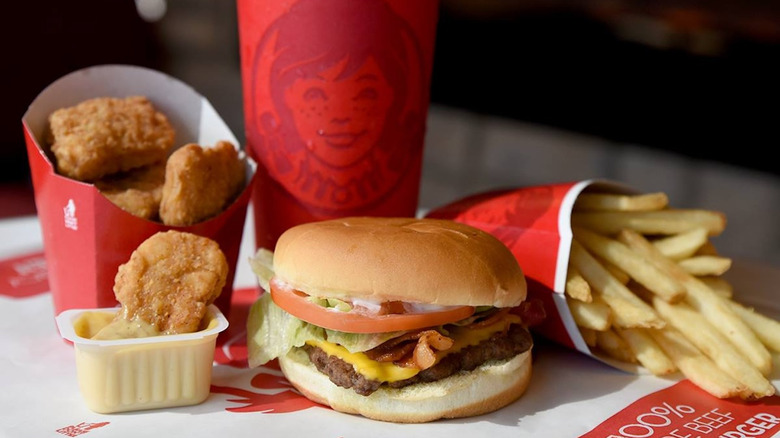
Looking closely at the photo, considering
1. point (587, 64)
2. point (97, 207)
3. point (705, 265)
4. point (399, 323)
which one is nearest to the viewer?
point (399, 323)

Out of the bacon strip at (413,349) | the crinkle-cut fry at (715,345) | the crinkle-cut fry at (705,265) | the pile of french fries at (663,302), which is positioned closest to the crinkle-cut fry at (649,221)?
the pile of french fries at (663,302)

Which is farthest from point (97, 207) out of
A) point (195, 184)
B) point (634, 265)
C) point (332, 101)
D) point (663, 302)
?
point (663, 302)

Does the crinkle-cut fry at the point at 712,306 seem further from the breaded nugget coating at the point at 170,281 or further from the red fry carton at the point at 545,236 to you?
the breaded nugget coating at the point at 170,281

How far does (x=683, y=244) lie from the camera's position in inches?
104

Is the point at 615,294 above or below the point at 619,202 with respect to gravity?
below

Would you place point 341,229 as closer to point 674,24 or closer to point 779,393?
point 779,393

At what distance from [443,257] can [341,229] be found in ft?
0.98

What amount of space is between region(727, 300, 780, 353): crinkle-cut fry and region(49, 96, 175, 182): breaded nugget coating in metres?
1.75

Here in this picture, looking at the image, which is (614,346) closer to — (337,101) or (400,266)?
(400,266)

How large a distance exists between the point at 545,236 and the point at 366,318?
2.30ft

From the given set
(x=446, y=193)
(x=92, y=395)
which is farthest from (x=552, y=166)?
(x=92, y=395)

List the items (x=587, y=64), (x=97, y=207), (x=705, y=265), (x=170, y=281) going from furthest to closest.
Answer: (x=587, y=64), (x=705, y=265), (x=97, y=207), (x=170, y=281)

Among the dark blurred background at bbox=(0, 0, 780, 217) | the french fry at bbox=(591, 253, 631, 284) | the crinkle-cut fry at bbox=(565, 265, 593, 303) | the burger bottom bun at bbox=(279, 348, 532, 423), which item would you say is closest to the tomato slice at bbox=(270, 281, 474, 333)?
the burger bottom bun at bbox=(279, 348, 532, 423)

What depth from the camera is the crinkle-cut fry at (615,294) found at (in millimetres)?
2350
